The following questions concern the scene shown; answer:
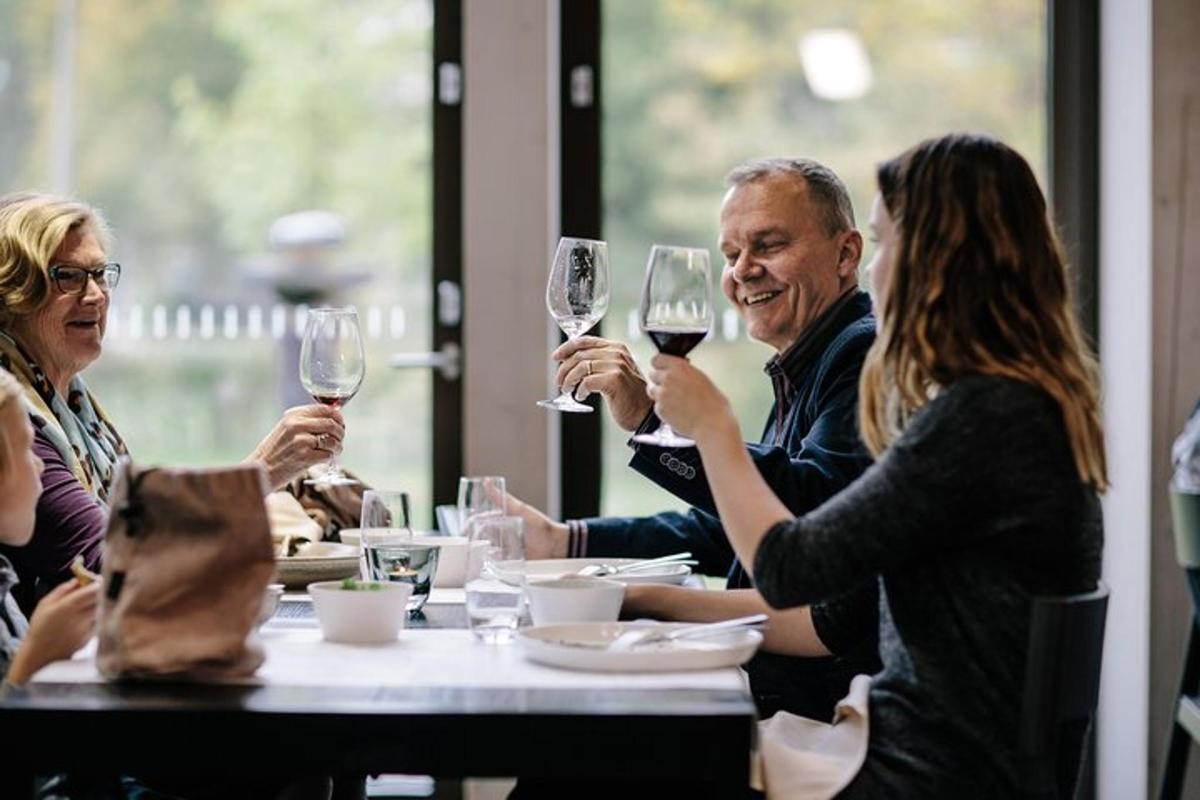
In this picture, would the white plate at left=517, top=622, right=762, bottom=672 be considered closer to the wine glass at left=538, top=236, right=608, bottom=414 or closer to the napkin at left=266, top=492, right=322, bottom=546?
the wine glass at left=538, top=236, right=608, bottom=414

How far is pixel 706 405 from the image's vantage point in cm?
173

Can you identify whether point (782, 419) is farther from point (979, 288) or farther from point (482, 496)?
point (979, 288)

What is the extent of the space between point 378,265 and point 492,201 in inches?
19.4

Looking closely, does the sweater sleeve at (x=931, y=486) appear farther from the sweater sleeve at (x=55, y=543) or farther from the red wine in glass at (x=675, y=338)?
the sweater sleeve at (x=55, y=543)

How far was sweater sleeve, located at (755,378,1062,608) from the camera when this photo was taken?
158 cm

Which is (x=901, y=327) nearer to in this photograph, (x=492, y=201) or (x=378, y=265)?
(x=492, y=201)

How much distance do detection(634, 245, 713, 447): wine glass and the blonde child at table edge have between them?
Answer: 2.39 ft

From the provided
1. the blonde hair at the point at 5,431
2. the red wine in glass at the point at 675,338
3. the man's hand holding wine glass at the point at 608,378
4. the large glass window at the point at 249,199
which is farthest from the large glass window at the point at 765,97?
the blonde hair at the point at 5,431

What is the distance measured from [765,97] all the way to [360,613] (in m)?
2.36

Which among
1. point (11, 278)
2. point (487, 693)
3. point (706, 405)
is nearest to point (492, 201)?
point (11, 278)

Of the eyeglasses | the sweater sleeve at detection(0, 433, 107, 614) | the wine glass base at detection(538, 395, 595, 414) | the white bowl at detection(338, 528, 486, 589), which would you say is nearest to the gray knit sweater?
the wine glass base at detection(538, 395, 595, 414)

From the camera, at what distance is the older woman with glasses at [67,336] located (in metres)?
Answer: 2.44

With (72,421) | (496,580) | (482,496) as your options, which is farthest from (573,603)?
(72,421)

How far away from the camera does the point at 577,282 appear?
2.39m
